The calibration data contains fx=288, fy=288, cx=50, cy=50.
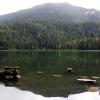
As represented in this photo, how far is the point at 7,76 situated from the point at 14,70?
1.69 m

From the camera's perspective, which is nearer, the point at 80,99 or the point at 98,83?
the point at 80,99

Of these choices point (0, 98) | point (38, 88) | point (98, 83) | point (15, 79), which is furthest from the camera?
point (15, 79)

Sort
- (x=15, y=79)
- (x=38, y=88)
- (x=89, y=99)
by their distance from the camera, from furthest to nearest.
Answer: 1. (x=15, y=79)
2. (x=38, y=88)
3. (x=89, y=99)

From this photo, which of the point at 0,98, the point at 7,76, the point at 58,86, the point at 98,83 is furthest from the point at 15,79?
the point at 0,98

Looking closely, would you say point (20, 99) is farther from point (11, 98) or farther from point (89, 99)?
point (89, 99)

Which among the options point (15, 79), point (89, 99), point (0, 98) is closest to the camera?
point (89, 99)

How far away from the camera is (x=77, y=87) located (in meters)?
41.6

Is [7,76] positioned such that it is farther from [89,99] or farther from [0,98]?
[89,99]

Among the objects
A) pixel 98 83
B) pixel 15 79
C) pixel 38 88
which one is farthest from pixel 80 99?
pixel 15 79

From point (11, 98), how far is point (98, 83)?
2018 cm

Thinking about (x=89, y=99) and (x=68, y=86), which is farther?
(x=68, y=86)

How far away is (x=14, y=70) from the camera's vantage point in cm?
5341

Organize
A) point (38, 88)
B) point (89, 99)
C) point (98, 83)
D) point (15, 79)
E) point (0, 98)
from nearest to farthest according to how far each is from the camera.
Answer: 1. point (89, 99)
2. point (0, 98)
3. point (38, 88)
4. point (98, 83)
5. point (15, 79)

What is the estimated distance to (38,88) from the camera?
→ 4053cm
